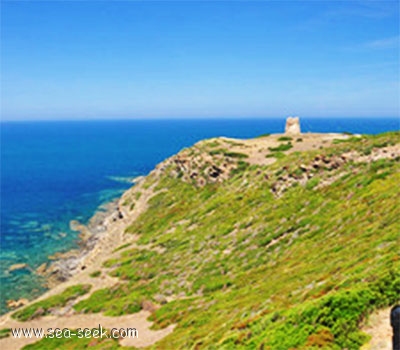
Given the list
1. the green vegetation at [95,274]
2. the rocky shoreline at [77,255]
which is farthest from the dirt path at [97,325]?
the rocky shoreline at [77,255]

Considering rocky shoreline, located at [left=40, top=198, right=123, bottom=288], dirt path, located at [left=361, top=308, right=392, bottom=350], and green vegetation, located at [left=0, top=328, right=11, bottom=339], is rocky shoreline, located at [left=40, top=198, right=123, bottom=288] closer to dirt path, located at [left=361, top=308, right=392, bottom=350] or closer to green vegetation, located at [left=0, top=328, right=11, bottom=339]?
green vegetation, located at [left=0, top=328, right=11, bottom=339]

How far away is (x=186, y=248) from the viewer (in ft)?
179

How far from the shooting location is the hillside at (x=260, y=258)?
A: 18953 millimetres

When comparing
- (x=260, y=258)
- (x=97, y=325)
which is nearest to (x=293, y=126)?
(x=260, y=258)

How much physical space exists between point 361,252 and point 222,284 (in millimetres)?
17061

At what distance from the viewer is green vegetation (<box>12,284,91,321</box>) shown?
160ft

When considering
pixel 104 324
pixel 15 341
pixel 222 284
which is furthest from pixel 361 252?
pixel 15 341

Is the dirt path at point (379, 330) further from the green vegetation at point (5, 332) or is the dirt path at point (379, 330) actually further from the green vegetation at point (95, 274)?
the green vegetation at point (95, 274)

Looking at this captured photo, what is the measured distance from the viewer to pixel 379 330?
15562mm

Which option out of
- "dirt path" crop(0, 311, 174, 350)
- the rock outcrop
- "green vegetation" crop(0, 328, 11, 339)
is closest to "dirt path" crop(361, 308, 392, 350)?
"dirt path" crop(0, 311, 174, 350)

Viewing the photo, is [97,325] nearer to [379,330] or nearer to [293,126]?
[379,330]

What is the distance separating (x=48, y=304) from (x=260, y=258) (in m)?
29.0

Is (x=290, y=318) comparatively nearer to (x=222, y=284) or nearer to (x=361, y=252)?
(x=361, y=252)

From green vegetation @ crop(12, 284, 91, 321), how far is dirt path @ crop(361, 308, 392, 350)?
43.5 metres
